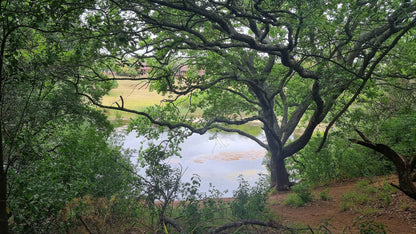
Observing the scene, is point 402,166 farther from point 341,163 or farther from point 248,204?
point 341,163

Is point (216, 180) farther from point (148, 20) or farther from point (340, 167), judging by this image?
point (148, 20)

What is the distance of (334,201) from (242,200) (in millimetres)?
2943

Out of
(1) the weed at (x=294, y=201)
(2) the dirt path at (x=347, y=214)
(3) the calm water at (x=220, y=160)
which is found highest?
(3) the calm water at (x=220, y=160)

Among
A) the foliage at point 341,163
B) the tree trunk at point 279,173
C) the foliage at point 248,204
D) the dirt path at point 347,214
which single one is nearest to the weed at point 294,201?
the dirt path at point 347,214

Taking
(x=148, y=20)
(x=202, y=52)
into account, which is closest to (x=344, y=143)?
(x=202, y=52)

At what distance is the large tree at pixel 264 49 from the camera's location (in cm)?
574

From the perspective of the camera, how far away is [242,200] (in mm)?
6879

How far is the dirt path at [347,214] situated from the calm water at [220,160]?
7.40 meters

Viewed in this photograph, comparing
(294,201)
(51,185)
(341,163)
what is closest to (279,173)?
(341,163)

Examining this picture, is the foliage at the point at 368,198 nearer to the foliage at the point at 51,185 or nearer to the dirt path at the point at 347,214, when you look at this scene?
the dirt path at the point at 347,214

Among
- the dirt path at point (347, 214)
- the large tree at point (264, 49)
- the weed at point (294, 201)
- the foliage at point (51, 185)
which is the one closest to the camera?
the foliage at point (51, 185)

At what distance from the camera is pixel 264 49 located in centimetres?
689

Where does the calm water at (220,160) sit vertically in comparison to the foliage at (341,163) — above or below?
above

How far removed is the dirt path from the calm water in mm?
7396
